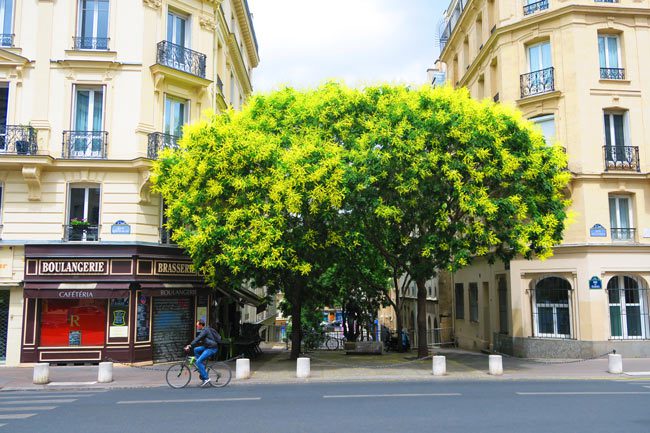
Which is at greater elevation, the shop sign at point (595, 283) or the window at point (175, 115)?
the window at point (175, 115)

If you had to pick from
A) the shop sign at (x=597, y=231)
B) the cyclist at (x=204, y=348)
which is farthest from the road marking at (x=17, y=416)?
the shop sign at (x=597, y=231)

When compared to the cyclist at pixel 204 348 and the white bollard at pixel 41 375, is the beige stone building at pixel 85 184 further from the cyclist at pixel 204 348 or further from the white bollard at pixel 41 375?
the cyclist at pixel 204 348

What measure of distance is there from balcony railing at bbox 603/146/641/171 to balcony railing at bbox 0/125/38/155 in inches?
851

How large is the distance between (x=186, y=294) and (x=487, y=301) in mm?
14212

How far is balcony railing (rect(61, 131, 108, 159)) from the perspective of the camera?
20516 millimetres

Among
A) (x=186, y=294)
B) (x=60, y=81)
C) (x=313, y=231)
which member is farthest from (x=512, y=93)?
(x=60, y=81)

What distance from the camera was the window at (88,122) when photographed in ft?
67.7

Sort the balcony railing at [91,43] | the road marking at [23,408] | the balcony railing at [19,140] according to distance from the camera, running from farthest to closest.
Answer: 1. the balcony railing at [91,43]
2. the balcony railing at [19,140]
3. the road marking at [23,408]

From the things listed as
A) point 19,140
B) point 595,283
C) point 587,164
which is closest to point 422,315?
point 595,283

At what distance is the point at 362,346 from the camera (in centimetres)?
2409

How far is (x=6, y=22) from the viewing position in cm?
2103

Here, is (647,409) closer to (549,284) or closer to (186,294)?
(549,284)

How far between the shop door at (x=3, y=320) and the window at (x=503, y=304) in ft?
64.8

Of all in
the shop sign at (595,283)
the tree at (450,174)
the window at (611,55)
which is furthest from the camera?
the window at (611,55)
